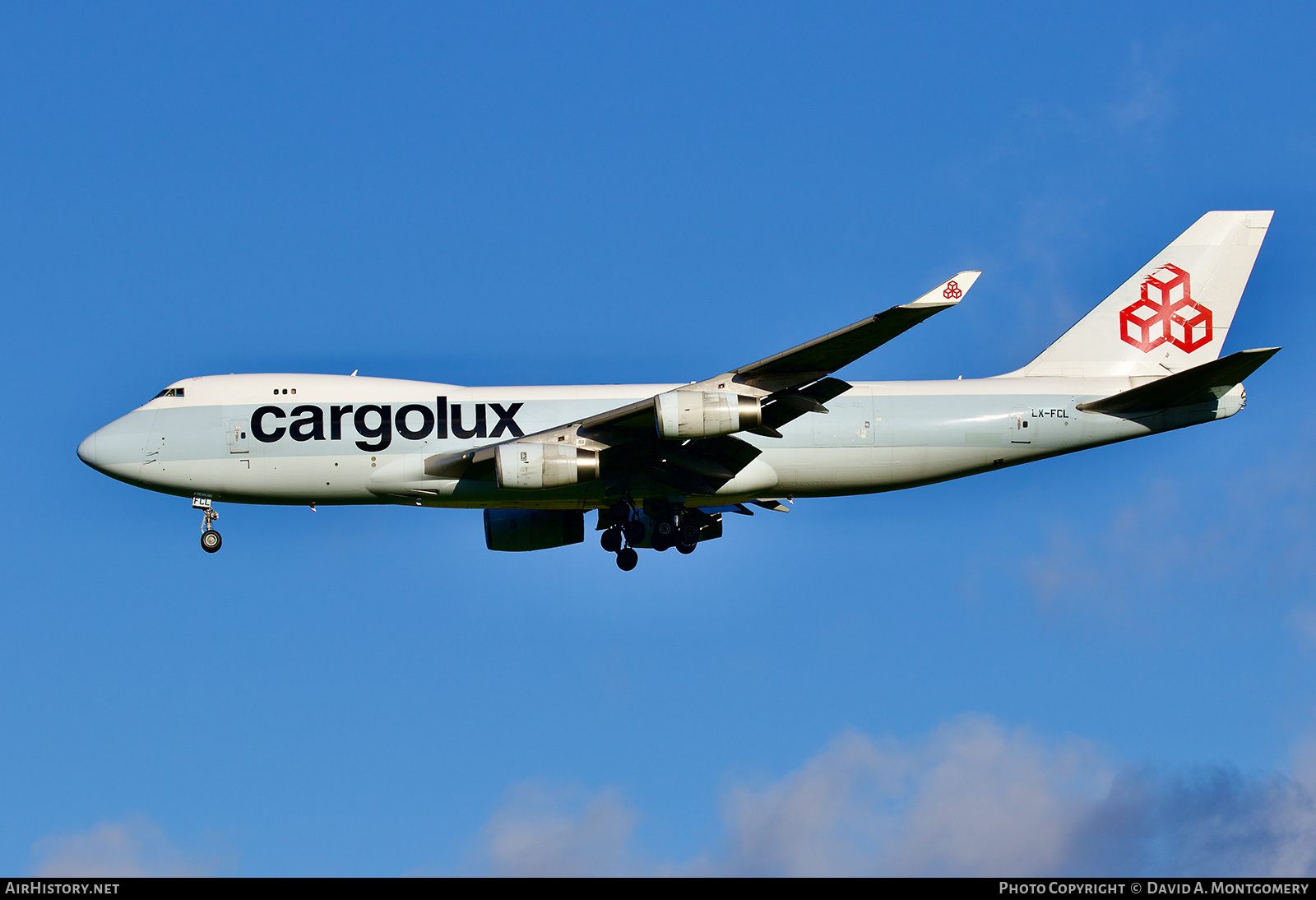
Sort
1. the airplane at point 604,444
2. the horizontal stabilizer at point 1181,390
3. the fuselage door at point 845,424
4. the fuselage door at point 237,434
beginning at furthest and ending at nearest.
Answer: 1. the fuselage door at point 237,434
2. the fuselage door at point 845,424
3. the airplane at point 604,444
4. the horizontal stabilizer at point 1181,390

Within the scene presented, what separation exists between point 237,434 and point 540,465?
7.79m

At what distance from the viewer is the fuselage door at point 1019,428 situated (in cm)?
3206

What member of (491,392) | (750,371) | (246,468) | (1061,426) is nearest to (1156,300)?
(1061,426)

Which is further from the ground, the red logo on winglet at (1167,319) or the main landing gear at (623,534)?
the red logo on winglet at (1167,319)

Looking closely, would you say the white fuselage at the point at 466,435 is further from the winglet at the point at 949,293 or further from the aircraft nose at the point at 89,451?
the winglet at the point at 949,293

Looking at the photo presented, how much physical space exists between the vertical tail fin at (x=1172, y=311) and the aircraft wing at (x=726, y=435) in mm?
7514

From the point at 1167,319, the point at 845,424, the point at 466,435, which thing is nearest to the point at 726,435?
the point at 845,424

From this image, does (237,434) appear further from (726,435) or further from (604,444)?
(726,435)

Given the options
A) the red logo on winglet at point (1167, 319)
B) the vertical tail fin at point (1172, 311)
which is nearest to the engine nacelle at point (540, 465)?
the vertical tail fin at point (1172, 311)

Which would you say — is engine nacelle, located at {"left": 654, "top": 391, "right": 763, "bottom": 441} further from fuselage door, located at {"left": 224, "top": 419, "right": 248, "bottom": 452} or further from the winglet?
fuselage door, located at {"left": 224, "top": 419, "right": 248, "bottom": 452}

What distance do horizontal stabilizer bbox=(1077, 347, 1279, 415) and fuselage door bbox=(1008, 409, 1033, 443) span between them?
1334 millimetres

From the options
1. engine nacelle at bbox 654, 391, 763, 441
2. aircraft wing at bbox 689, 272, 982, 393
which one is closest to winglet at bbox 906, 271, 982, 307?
aircraft wing at bbox 689, 272, 982, 393

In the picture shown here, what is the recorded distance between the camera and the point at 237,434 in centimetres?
3178
